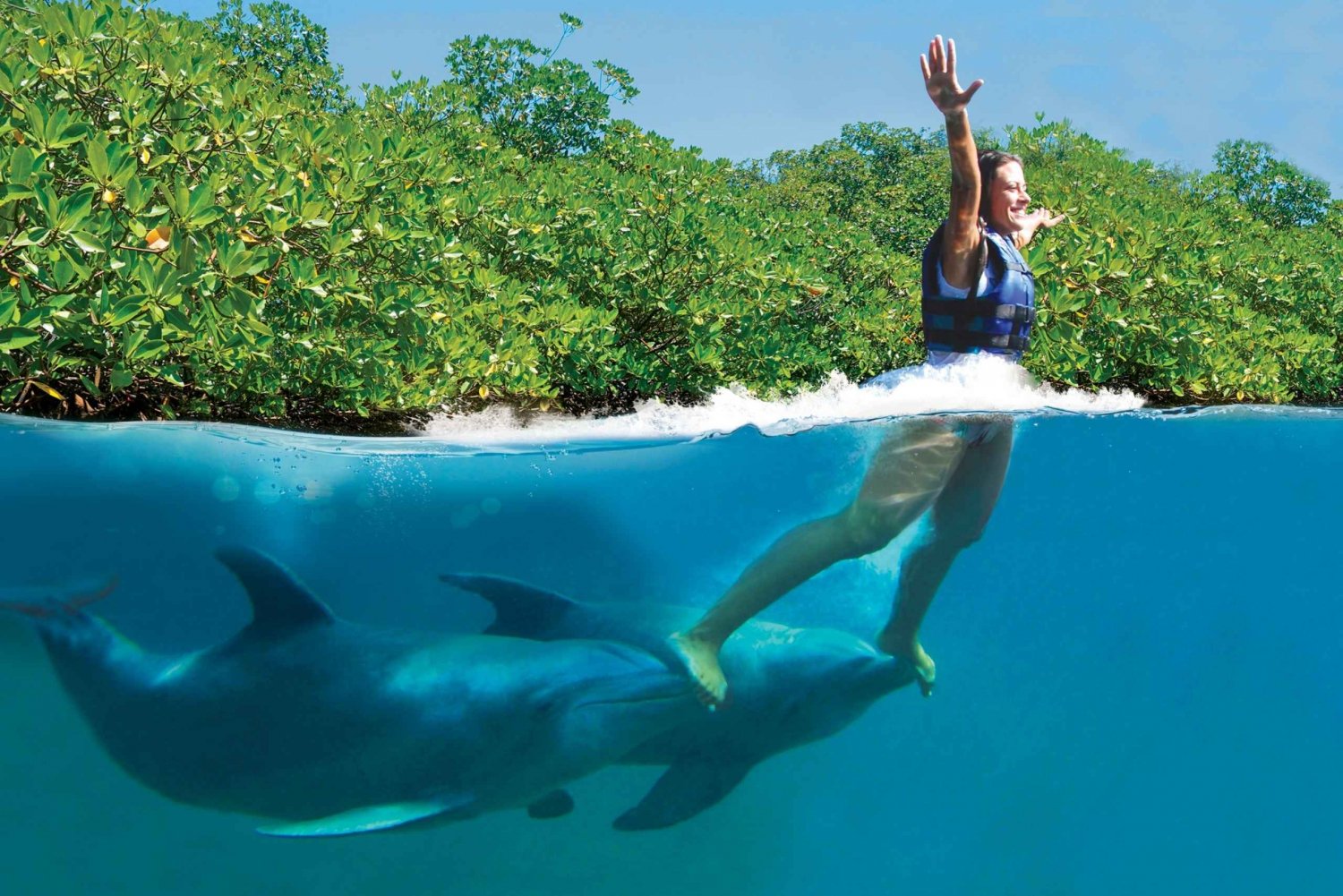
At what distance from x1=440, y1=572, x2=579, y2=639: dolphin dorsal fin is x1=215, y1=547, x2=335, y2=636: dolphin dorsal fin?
71 cm

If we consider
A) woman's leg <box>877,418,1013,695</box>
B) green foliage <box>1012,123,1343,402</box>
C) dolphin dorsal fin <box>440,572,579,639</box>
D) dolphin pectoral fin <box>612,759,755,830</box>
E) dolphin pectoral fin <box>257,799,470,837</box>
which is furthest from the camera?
green foliage <box>1012,123,1343,402</box>

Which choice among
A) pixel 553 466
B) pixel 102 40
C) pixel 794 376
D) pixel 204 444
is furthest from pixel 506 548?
pixel 794 376

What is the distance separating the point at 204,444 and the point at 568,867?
284cm

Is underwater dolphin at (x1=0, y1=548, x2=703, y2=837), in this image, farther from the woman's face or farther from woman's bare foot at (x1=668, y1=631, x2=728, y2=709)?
the woman's face

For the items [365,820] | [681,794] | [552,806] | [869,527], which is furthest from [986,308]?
[365,820]

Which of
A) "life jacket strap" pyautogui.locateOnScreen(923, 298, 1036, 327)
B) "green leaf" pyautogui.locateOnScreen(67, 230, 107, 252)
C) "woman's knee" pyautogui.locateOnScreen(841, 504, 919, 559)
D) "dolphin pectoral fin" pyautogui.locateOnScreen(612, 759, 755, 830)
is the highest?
"life jacket strap" pyautogui.locateOnScreen(923, 298, 1036, 327)

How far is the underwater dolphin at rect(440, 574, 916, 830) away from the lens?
4.85 metres

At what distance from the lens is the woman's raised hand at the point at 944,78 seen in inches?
163

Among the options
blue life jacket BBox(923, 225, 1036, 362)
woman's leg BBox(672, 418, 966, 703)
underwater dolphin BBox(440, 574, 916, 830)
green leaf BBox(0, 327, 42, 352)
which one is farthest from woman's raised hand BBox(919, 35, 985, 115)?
green leaf BBox(0, 327, 42, 352)

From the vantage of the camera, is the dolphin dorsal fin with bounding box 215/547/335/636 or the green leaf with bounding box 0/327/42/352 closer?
the green leaf with bounding box 0/327/42/352

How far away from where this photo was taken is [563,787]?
16.8 ft

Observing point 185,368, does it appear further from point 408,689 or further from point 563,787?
point 563,787

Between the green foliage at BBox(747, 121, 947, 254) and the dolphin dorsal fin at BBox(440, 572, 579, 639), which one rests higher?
the green foliage at BBox(747, 121, 947, 254)

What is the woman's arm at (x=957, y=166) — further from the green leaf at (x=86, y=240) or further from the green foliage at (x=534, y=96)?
the green foliage at (x=534, y=96)
